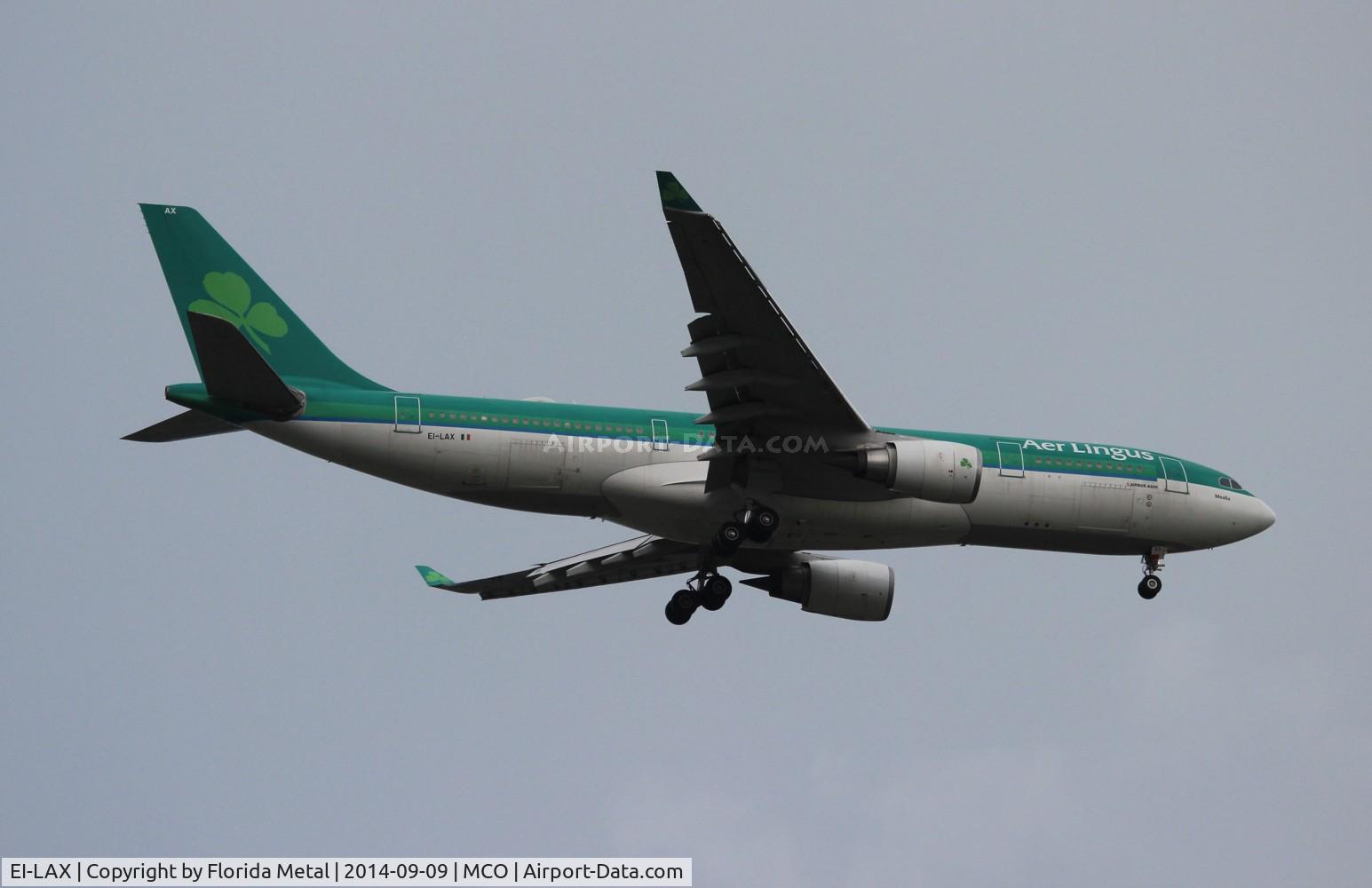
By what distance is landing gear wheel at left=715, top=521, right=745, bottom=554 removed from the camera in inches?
1109

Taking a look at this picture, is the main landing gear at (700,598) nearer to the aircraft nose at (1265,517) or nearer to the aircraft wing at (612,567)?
the aircraft wing at (612,567)

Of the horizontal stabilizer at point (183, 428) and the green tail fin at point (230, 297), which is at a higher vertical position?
the green tail fin at point (230, 297)

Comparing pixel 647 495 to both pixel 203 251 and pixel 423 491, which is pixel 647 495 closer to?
pixel 423 491

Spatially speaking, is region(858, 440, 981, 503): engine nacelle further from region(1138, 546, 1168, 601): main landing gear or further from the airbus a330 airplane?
region(1138, 546, 1168, 601): main landing gear

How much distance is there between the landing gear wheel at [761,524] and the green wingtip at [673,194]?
6747mm

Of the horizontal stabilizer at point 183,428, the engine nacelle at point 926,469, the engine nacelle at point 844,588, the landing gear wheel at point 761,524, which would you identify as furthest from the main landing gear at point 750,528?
the horizontal stabilizer at point 183,428

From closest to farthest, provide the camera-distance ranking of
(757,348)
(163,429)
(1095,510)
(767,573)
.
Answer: (757,348) < (163,429) < (1095,510) < (767,573)

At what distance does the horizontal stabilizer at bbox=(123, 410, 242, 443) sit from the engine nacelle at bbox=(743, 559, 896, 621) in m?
11.6

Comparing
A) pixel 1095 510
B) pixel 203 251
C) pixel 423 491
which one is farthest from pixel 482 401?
pixel 1095 510

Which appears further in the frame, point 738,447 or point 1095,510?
point 1095,510

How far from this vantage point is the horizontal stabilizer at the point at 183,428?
2736 cm

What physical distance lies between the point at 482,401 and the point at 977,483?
877 centimetres

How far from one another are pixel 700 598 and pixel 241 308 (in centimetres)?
1022

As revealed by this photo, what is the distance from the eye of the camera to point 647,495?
28.0m
